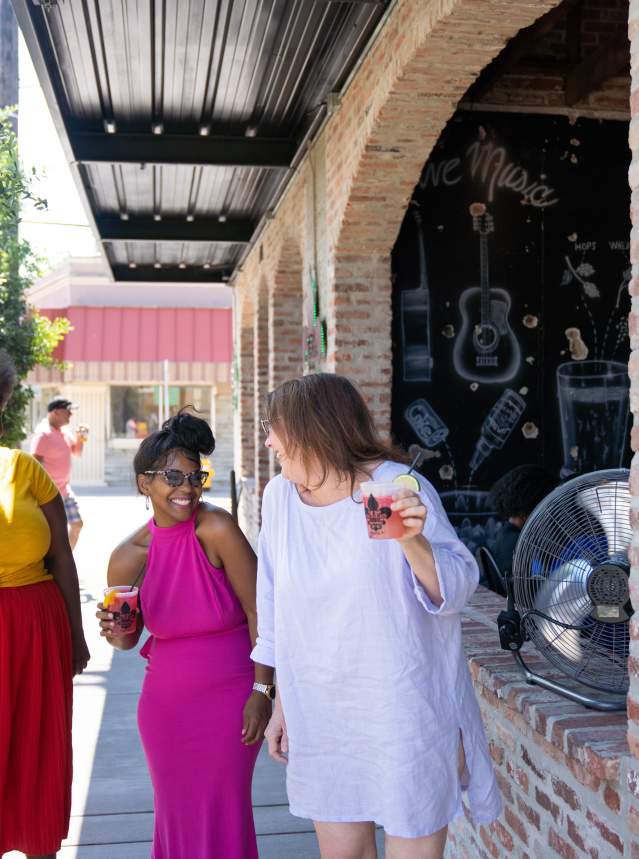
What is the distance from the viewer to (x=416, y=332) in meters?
6.27

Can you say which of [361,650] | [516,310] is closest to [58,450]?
[516,310]

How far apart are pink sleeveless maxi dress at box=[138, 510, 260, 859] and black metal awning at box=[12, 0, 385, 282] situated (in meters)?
3.10

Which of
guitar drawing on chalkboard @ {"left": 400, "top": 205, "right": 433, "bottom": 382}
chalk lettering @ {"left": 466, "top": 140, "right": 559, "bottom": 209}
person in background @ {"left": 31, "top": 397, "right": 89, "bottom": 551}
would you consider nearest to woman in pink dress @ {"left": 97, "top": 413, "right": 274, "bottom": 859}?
Result: guitar drawing on chalkboard @ {"left": 400, "top": 205, "right": 433, "bottom": 382}

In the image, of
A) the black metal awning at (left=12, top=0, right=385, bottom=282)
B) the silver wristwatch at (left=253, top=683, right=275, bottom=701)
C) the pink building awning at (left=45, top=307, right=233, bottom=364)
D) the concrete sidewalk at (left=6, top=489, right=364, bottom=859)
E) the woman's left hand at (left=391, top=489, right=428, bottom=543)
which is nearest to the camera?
the woman's left hand at (left=391, top=489, right=428, bottom=543)

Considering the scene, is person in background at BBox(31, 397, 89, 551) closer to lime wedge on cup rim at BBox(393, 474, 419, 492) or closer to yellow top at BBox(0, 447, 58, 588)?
yellow top at BBox(0, 447, 58, 588)

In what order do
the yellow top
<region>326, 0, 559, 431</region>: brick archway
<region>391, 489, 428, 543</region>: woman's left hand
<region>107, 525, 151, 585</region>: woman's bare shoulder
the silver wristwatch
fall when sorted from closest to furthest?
<region>391, 489, 428, 543</region>: woman's left hand, the silver wristwatch, <region>107, 525, 151, 585</region>: woman's bare shoulder, the yellow top, <region>326, 0, 559, 431</region>: brick archway

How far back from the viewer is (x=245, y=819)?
2770 millimetres

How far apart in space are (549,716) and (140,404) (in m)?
23.1

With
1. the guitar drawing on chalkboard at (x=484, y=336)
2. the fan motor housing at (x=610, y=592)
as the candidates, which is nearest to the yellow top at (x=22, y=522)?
the fan motor housing at (x=610, y=592)

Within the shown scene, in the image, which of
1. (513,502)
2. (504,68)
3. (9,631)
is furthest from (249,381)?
(9,631)

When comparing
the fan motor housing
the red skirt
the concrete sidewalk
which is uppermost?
the fan motor housing

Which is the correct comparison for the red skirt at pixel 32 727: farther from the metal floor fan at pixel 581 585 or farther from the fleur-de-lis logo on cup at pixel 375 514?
the fleur-de-lis logo on cup at pixel 375 514

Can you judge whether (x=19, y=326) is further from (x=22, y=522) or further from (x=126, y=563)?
(x=126, y=563)

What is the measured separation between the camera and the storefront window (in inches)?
980
